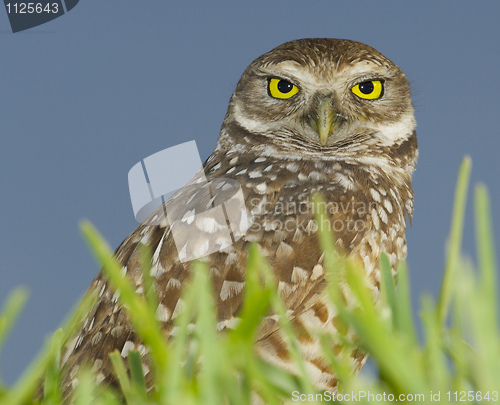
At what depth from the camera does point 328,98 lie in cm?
240

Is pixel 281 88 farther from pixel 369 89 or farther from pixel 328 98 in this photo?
pixel 369 89

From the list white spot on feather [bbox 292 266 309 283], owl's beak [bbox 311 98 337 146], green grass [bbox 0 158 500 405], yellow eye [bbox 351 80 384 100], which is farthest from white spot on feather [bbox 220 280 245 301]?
yellow eye [bbox 351 80 384 100]

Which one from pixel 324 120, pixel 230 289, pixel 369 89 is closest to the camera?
pixel 230 289

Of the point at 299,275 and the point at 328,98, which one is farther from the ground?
the point at 328,98

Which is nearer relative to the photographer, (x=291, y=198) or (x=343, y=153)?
(x=291, y=198)

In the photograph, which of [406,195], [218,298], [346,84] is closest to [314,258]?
[218,298]

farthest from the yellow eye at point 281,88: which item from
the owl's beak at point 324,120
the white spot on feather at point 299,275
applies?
the white spot on feather at point 299,275

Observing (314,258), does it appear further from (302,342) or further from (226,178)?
(226,178)

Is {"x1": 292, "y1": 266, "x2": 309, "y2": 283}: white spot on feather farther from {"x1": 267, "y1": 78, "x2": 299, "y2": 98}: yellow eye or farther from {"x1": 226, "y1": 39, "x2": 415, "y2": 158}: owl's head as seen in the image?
{"x1": 267, "y1": 78, "x2": 299, "y2": 98}: yellow eye

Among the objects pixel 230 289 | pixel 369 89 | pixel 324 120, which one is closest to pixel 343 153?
pixel 324 120

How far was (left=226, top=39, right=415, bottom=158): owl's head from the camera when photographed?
Answer: 239 cm

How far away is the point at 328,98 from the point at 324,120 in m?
0.15

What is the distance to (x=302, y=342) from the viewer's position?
1.63 metres

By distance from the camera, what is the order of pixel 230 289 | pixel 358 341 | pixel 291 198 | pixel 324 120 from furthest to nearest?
1. pixel 324 120
2. pixel 291 198
3. pixel 230 289
4. pixel 358 341
